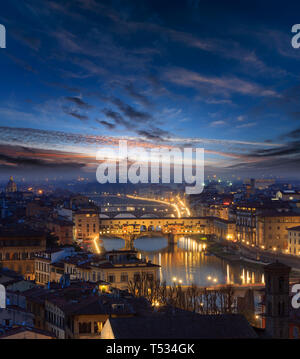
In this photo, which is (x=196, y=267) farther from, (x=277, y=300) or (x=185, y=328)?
(x=185, y=328)

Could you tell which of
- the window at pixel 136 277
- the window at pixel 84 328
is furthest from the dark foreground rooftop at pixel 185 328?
the window at pixel 136 277

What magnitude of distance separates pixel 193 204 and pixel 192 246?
11685 mm

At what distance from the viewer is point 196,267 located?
12.0 meters

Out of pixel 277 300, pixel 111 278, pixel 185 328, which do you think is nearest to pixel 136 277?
pixel 111 278

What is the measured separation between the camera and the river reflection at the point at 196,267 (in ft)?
33.9

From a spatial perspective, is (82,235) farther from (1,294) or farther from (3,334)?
(3,334)

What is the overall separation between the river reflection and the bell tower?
5.63 meters

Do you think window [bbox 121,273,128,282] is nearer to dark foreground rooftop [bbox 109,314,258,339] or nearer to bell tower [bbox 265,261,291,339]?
bell tower [bbox 265,261,291,339]

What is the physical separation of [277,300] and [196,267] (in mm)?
8217

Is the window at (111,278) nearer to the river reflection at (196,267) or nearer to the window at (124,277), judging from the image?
the window at (124,277)

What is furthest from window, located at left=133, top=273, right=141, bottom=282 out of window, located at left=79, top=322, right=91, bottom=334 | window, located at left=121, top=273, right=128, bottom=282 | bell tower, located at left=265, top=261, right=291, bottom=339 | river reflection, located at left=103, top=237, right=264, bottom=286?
bell tower, located at left=265, top=261, right=291, bottom=339

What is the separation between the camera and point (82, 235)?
1822cm

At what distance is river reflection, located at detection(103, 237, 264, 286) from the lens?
10336 millimetres

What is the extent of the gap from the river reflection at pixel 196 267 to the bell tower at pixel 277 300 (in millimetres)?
5628
